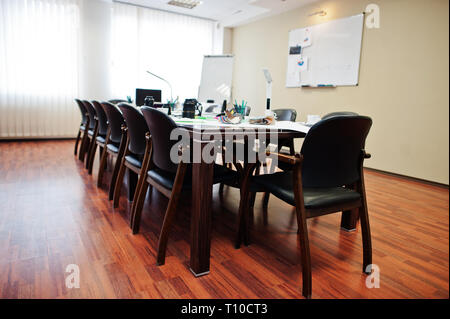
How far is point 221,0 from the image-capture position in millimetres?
5766

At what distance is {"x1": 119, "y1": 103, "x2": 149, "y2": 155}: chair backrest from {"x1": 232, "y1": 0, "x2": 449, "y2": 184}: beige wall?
3410 mm

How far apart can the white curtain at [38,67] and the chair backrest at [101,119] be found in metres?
3.26

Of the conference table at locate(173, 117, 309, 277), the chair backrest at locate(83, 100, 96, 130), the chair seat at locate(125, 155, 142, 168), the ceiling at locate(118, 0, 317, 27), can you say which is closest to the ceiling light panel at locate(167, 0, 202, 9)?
the ceiling at locate(118, 0, 317, 27)

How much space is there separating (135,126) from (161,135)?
0.47m

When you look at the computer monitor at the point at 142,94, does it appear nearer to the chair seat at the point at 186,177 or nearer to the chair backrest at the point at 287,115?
the chair backrest at the point at 287,115

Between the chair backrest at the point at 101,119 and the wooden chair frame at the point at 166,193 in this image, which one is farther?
the chair backrest at the point at 101,119

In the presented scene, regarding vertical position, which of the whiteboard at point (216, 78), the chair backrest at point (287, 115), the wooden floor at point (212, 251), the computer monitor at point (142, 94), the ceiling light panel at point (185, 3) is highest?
the ceiling light panel at point (185, 3)

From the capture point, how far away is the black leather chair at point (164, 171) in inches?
62.2

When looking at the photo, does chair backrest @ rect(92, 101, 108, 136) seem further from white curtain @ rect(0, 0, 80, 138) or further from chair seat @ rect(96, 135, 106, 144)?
white curtain @ rect(0, 0, 80, 138)

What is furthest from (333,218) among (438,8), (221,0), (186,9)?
(186,9)

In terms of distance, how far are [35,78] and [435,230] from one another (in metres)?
6.47

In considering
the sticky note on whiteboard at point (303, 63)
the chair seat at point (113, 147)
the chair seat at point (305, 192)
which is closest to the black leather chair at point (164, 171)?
the chair seat at point (305, 192)
